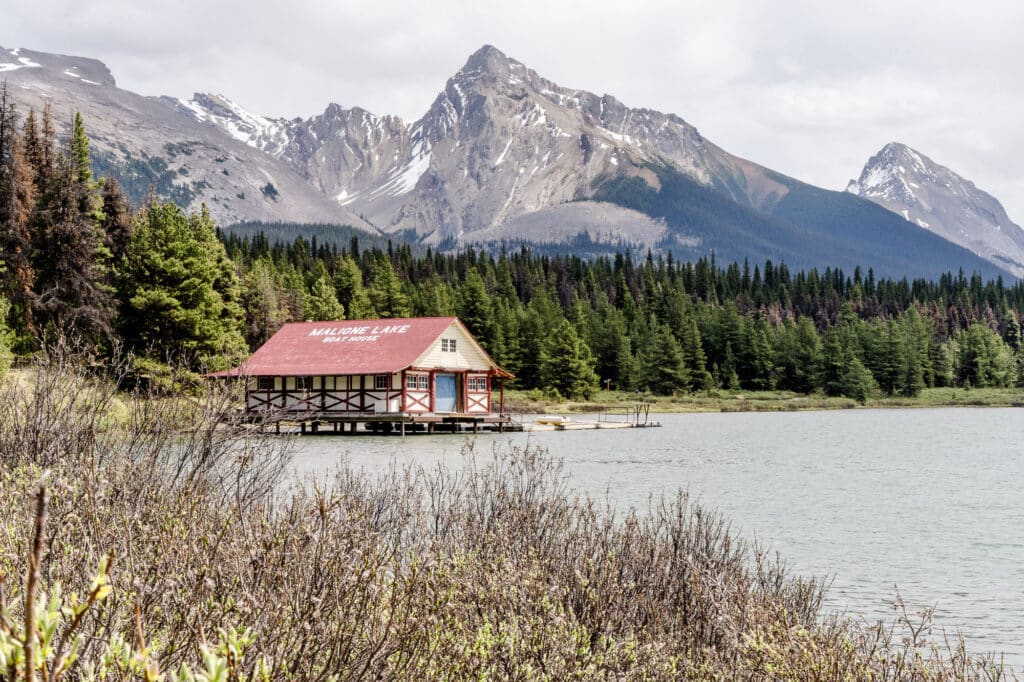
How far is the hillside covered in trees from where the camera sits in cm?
5028

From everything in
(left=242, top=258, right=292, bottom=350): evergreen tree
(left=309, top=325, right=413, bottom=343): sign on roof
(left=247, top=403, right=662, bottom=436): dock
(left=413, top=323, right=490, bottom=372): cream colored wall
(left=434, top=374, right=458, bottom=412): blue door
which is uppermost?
(left=242, top=258, right=292, bottom=350): evergreen tree

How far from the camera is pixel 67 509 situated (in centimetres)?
796

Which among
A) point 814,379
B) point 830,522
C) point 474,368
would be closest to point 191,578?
point 830,522

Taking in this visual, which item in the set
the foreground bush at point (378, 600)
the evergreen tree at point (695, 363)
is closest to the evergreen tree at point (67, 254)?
the foreground bush at point (378, 600)

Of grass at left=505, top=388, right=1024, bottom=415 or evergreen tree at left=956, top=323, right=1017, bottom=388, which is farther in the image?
evergreen tree at left=956, top=323, right=1017, bottom=388

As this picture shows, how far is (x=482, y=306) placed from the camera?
99375 millimetres

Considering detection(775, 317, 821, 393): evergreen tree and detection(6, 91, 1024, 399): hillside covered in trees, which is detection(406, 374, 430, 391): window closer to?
detection(6, 91, 1024, 399): hillside covered in trees

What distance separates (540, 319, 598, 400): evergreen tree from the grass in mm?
1387

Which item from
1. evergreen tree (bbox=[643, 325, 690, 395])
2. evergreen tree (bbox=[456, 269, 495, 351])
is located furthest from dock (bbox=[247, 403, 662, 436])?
evergreen tree (bbox=[643, 325, 690, 395])

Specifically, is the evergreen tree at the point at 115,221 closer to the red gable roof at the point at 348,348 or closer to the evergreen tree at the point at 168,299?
the evergreen tree at the point at 168,299

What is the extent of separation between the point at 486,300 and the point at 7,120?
173ft

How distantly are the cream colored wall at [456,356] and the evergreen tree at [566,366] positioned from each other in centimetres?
3241

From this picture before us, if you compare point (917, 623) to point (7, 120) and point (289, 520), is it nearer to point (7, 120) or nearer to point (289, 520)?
point (289, 520)

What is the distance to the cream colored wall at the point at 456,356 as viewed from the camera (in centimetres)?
5356
